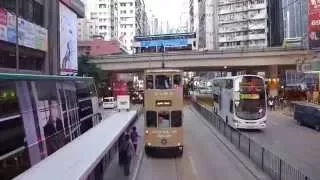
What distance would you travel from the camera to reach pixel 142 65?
7325 centimetres

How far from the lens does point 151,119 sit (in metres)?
27.0

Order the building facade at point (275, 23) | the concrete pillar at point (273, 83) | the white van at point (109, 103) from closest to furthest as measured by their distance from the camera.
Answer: the white van at point (109, 103) < the concrete pillar at point (273, 83) < the building facade at point (275, 23)

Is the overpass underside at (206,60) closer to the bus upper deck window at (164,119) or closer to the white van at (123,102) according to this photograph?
the white van at (123,102)

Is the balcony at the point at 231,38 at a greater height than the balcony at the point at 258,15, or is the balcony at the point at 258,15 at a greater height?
the balcony at the point at 258,15

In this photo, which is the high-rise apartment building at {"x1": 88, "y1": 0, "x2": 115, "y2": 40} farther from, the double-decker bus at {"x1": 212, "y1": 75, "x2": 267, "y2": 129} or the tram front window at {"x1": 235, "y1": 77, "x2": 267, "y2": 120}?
the tram front window at {"x1": 235, "y1": 77, "x2": 267, "y2": 120}

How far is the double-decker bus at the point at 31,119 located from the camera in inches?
349

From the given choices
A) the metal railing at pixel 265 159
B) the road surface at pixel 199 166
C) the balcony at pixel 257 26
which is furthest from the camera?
the balcony at pixel 257 26

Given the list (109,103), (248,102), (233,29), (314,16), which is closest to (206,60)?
(109,103)

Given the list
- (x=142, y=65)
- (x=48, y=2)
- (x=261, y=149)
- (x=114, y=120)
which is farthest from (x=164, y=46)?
(x=114, y=120)

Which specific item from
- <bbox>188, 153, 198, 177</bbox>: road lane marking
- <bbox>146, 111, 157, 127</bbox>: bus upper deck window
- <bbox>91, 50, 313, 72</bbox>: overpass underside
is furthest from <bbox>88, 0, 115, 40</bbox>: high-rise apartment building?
<bbox>188, 153, 198, 177</bbox>: road lane marking

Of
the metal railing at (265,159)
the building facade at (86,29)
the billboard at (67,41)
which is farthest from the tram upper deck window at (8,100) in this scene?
the building facade at (86,29)

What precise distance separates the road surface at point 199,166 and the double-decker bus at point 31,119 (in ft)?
26.9

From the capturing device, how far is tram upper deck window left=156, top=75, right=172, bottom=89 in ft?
88.2

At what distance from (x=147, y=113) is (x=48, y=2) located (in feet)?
99.4
